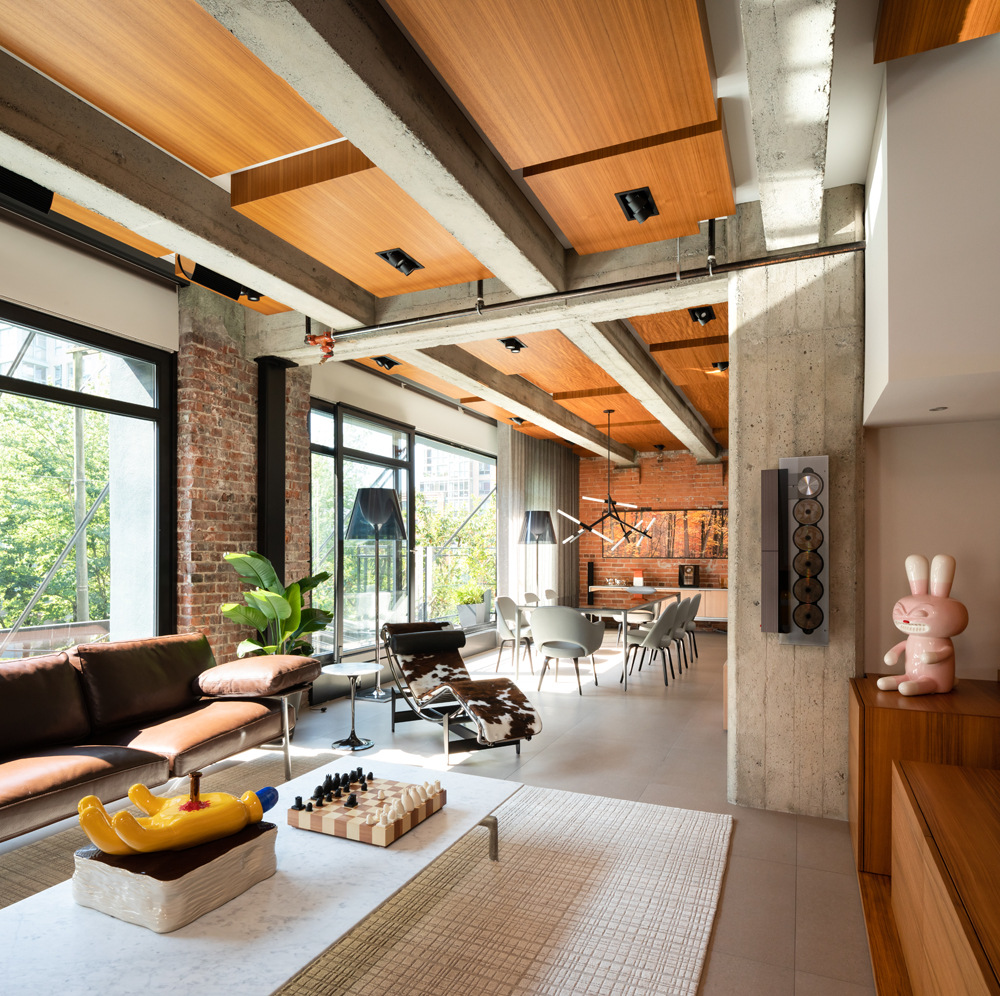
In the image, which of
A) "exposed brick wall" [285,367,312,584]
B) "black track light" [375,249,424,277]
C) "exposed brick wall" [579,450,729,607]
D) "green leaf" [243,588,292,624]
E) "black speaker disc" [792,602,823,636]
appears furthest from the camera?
"exposed brick wall" [579,450,729,607]

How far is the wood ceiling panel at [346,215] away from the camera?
3234mm

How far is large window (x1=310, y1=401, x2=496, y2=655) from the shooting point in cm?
650

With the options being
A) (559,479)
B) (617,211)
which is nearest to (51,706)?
(617,211)

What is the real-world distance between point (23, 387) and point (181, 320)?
1.27 m

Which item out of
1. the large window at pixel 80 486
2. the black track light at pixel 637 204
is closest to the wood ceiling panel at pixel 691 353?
the black track light at pixel 637 204

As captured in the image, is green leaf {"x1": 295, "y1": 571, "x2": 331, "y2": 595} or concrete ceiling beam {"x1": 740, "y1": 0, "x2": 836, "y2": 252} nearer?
concrete ceiling beam {"x1": 740, "y1": 0, "x2": 836, "y2": 252}

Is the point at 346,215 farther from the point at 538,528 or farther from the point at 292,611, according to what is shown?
the point at 538,528

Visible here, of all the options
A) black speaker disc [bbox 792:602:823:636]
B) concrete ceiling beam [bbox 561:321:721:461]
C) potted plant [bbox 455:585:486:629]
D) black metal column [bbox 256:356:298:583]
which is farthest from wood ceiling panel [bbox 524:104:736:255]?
potted plant [bbox 455:585:486:629]

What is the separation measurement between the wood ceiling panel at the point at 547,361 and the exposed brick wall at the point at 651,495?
15.9ft

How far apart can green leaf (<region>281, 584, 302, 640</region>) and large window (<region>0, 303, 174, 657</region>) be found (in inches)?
32.5

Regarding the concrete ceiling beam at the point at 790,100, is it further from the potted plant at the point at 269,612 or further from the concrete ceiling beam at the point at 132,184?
the potted plant at the point at 269,612

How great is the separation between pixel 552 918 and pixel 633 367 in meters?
4.35

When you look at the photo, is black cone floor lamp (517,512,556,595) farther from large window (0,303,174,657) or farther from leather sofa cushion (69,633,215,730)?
leather sofa cushion (69,633,215,730)

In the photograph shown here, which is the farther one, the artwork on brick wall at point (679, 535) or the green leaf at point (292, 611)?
the artwork on brick wall at point (679, 535)
